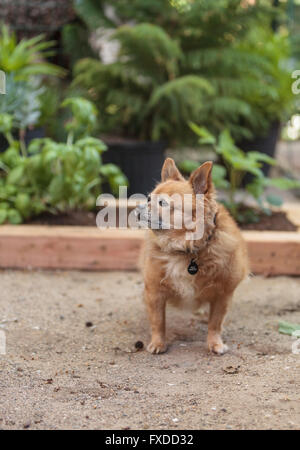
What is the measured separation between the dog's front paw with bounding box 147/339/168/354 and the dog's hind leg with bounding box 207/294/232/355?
0.79 ft

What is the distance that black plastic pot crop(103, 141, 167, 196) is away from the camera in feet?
19.0

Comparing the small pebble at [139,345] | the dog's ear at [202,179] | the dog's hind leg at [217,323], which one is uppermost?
the dog's ear at [202,179]

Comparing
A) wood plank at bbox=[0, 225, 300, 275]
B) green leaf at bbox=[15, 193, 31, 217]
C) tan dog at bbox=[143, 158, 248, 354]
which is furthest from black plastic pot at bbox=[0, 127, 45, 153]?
tan dog at bbox=[143, 158, 248, 354]

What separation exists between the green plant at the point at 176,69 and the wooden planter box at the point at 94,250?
1.90 m

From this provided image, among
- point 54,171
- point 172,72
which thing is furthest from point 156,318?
point 172,72

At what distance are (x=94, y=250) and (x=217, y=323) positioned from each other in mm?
1536

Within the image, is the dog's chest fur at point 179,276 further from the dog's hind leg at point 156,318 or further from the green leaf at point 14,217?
the green leaf at point 14,217

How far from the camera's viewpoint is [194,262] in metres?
2.76

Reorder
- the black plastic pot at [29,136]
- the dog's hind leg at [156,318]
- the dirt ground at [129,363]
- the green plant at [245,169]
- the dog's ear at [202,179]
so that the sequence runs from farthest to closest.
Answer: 1. the black plastic pot at [29,136]
2. the green plant at [245,169]
3. the dog's hind leg at [156,318]
4. the dog's ear at [202,179]
5. the dirt ground at [129,363]

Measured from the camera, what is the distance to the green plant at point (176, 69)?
18.9 ft

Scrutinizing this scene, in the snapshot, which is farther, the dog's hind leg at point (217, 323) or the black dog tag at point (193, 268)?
the dog's hind leg at point (217, 323)

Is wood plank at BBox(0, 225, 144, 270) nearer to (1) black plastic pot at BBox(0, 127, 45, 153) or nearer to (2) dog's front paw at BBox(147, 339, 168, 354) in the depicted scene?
(1) black plastic pot at BBox(0, 127, 45, 153)

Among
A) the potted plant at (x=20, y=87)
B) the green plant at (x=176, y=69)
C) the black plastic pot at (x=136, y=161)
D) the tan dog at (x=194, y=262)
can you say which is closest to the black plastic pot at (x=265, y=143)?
the green plant at (x=176, y=69)

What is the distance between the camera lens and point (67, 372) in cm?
271
